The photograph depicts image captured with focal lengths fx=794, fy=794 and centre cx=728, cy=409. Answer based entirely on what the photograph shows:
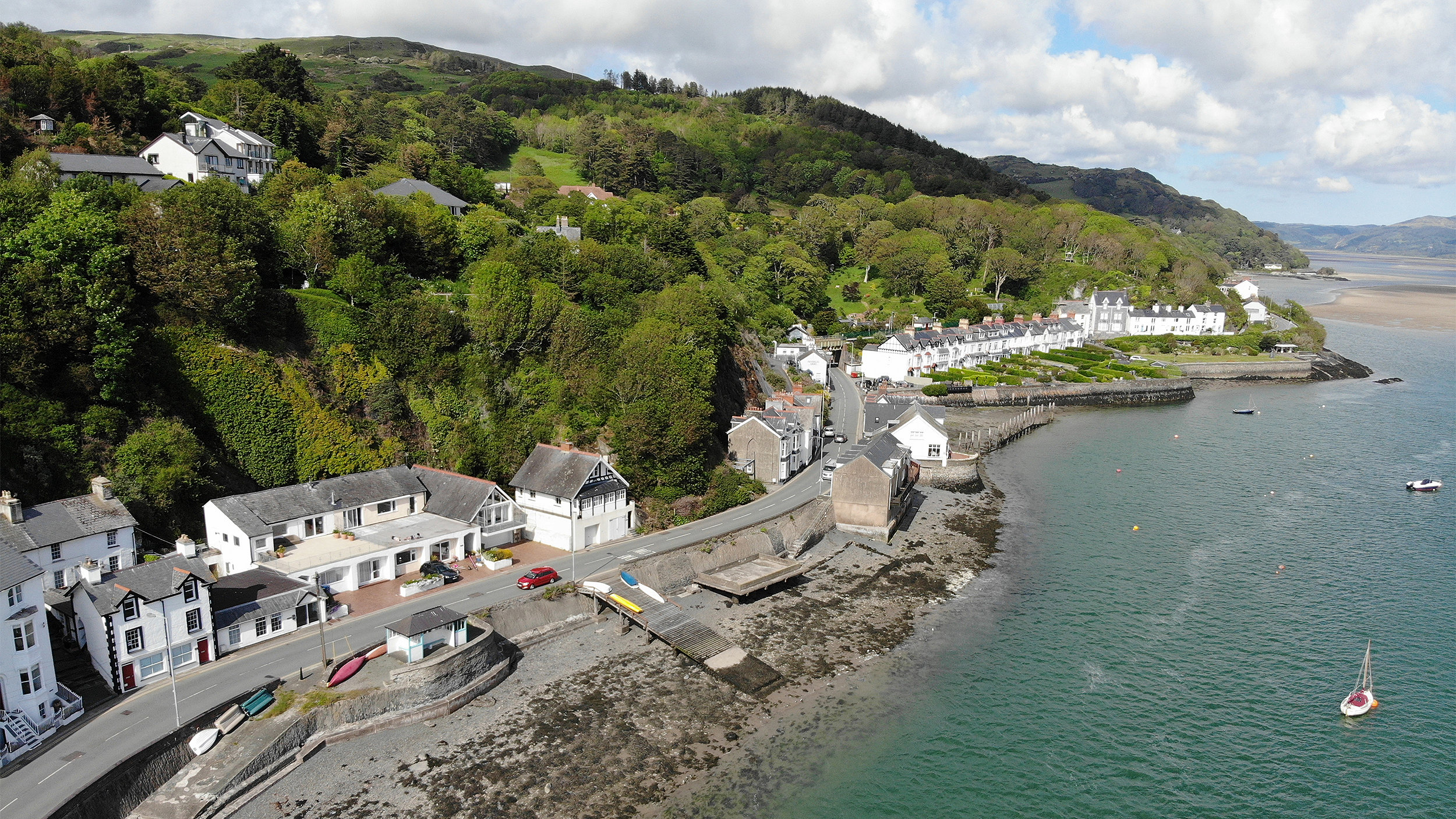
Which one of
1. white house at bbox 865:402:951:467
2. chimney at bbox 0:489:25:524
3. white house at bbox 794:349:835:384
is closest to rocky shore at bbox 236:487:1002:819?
chimney at bbox 0:489:25:524

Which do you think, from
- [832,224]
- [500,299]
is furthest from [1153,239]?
[500,299]

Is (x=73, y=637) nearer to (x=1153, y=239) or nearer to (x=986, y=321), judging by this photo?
(x=986, y=321)

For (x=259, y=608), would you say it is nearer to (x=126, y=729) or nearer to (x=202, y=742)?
(x=126, y=729)

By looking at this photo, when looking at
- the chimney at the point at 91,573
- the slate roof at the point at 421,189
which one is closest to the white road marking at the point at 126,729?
the chimney at the point at 91,573

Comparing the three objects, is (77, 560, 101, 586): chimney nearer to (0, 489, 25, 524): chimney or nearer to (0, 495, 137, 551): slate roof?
(0, 495, 137, 551): slate roof

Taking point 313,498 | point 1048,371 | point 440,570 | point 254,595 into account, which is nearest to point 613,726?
point 440,570

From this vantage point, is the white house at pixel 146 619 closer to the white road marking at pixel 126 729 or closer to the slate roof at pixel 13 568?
the white road marking at pixel 126 729
